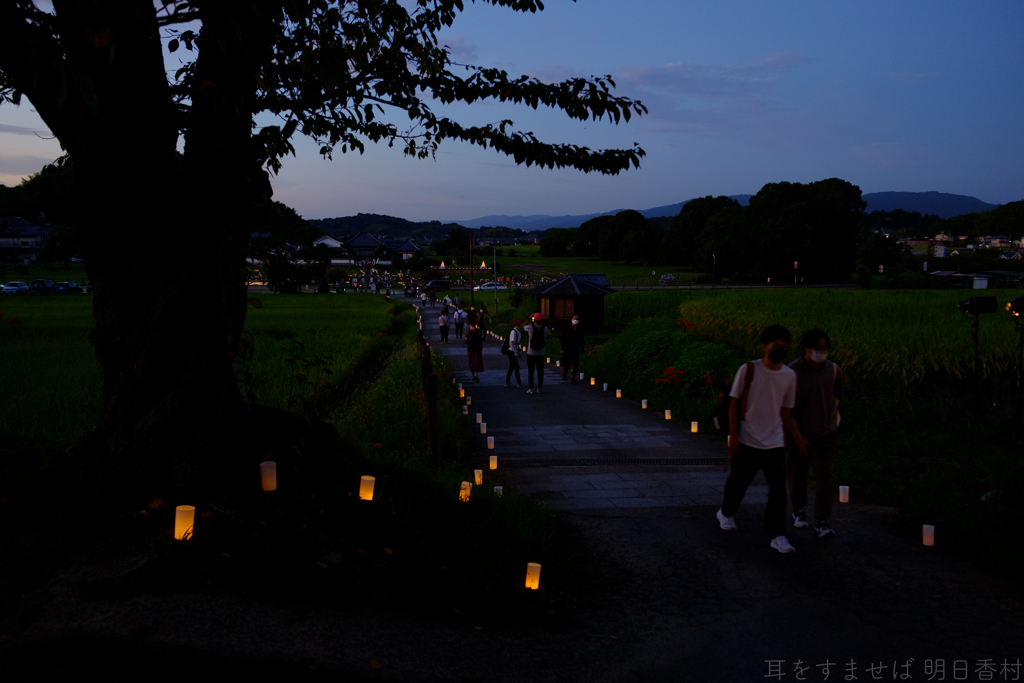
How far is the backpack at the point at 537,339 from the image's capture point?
15.2 m

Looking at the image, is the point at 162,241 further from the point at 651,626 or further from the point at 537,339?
the point at 537,339

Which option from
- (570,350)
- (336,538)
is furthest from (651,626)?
(570,350)

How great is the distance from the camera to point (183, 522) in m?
4.21

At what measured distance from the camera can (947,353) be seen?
11.1 metres

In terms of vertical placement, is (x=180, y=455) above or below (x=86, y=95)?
below

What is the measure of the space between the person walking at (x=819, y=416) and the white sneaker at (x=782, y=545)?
49cm

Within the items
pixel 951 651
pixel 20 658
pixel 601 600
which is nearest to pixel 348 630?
pixel 20 658

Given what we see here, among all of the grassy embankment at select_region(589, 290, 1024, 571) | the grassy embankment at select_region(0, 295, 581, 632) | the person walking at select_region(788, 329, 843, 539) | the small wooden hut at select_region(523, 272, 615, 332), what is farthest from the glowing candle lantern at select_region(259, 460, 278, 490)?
the small wooden hut at select_region(523, 272, 615, 332)

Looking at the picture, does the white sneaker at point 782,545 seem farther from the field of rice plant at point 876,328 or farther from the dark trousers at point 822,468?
the field of rice plant at point 876,328

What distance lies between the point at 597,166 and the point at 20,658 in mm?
4659

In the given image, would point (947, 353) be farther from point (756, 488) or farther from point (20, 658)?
point (20, 658)

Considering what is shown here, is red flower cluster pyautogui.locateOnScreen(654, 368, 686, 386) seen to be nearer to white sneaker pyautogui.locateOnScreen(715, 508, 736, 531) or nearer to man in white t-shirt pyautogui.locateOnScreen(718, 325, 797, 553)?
white sneaker pyautogui.locateOnScreen(715, 508, 736, 531)

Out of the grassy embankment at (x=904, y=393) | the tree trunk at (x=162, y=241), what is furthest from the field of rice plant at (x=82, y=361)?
the grassy embankment at (x=904, y=393)

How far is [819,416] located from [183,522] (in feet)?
16.2
